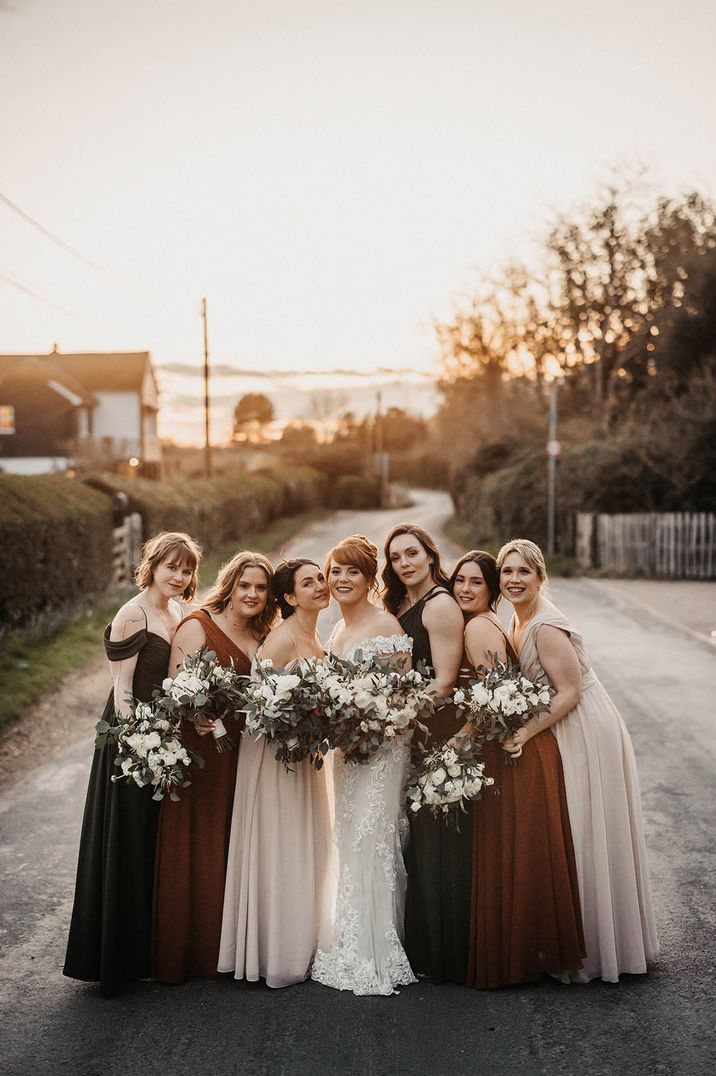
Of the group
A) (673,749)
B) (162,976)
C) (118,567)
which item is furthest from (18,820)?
(118,567)

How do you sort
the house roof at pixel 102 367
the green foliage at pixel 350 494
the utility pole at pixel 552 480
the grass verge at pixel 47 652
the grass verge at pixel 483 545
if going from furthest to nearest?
the green foliage at pixel 350 494
the house roof at pixel 102 367
the utility pole at pixel 552 480
the grass verge at pixel 483 545
the grass verge at pixel 47 652

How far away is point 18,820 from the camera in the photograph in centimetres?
723

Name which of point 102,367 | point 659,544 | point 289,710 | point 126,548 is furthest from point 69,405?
point 289,710

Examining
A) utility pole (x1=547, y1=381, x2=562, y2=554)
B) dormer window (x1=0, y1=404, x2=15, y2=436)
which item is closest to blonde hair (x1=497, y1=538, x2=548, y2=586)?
utility pole (x1=547, y1=381, x2=562, y2=554)

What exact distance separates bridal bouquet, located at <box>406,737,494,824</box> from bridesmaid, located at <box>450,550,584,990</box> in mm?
182

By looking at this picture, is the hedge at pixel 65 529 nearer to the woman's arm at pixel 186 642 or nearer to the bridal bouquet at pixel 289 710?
the woman's arm at pixel 186 642

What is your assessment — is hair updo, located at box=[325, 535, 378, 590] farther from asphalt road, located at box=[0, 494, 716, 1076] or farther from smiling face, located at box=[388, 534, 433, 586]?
asphalt road, located at box=[0, 494, 716, 1076]

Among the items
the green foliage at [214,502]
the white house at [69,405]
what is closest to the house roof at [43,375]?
the white house at [69,405]

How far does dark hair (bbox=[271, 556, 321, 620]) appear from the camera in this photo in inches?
196

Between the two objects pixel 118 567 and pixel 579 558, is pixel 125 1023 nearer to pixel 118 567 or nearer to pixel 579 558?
pixel 118 567

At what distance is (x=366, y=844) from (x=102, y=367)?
5835 cm

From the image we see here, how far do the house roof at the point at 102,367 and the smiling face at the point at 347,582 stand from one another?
54.1 metres

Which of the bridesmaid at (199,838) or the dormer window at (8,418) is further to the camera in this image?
the dormer window at (8,418)

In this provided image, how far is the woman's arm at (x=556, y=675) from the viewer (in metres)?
4.73
